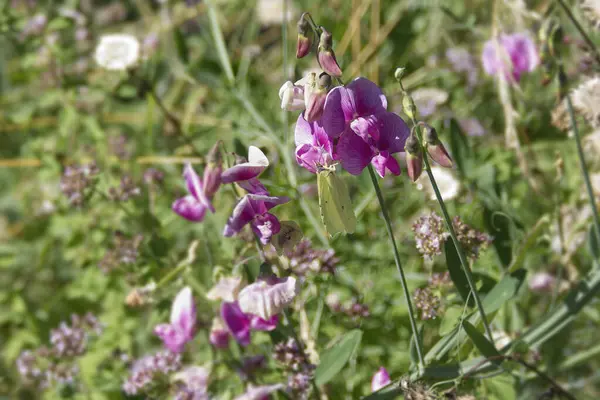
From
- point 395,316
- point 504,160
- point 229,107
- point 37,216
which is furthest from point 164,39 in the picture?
point 395,316

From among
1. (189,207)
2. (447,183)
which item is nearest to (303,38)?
(189,207)

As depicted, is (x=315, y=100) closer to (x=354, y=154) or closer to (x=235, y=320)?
(x=354, y=154)

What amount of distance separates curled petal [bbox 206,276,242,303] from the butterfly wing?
0.90 feet

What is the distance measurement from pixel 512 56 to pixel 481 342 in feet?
2.95

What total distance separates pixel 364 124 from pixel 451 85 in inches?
58.4

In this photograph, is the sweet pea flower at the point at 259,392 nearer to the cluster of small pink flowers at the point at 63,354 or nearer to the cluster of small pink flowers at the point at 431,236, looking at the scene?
the cluster of small pink flowers at the point at 431,236

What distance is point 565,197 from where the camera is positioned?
187 centimetres

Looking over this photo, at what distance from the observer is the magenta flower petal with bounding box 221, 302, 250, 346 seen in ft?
4.29

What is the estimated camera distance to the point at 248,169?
108 cm

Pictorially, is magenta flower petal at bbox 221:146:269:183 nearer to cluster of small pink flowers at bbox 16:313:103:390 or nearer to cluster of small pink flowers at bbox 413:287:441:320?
cluster of small pink flowers at bbox 413:287:441:320

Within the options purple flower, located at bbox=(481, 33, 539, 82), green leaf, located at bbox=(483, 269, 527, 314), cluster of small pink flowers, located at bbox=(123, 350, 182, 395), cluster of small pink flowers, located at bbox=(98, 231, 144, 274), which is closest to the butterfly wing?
green leaf, located at bbox=(483, 269, 527, 314)

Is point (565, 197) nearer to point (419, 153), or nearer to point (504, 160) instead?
point (504, 160)

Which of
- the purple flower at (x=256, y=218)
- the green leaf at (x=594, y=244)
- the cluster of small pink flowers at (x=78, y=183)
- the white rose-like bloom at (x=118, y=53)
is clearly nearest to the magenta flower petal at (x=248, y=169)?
the purple flower at (x=256, y=218)

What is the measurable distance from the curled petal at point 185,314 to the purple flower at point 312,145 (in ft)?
1.65
